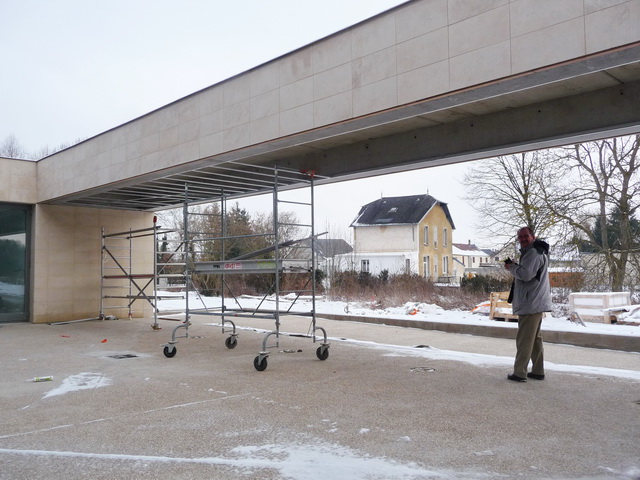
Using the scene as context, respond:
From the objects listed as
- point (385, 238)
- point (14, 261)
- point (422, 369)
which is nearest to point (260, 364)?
point (422, 369)

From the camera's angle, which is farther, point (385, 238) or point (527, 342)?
point (385, 238)

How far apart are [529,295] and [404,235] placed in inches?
1547

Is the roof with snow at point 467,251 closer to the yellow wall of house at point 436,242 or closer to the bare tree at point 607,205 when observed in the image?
the yellow wall of house at point 436,242

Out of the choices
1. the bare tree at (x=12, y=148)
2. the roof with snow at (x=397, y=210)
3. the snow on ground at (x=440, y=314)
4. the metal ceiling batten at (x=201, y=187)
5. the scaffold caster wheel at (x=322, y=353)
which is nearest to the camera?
the scaffold caster wheel at (x=322, y=353)

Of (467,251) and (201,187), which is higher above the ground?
(467,251)

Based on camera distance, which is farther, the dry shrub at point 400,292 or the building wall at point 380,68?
the dry shrub at point 400,292

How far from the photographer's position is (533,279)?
684 centimetres

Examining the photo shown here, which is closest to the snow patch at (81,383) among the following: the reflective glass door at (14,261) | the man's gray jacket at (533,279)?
the man's gray jacket at (533,279)

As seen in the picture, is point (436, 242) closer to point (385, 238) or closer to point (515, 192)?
point (385, 238)

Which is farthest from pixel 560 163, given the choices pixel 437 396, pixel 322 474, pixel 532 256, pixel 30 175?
pixel 322 474

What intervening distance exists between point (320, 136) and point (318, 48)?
3.88 ft

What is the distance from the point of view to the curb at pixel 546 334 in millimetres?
10102

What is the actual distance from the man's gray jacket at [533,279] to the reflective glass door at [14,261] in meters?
12.6

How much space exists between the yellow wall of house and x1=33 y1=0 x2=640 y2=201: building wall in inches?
1419
